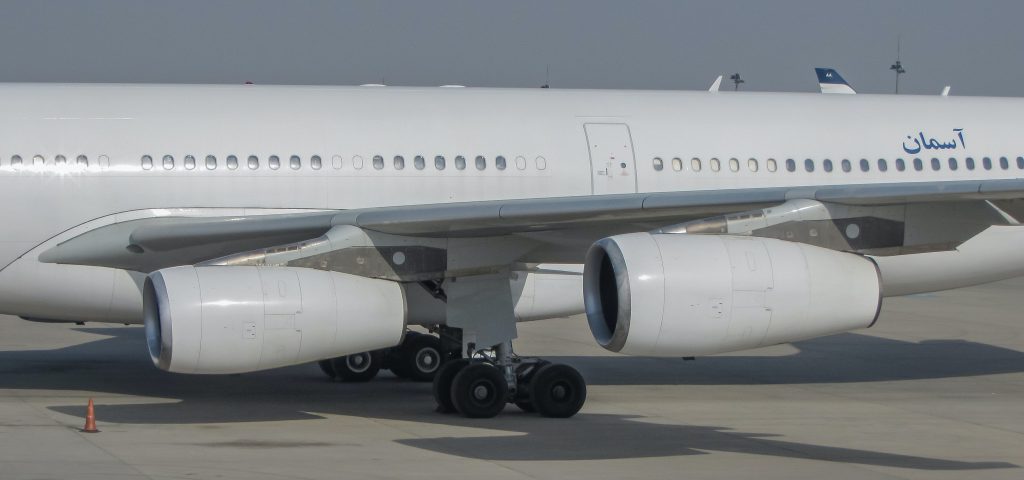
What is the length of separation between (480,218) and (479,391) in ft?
7.81

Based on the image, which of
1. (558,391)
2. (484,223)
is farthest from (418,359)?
(484,223)

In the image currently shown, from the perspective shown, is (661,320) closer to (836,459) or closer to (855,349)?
(836,459)

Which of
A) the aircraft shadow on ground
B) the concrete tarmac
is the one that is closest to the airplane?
the aircraft shadow on ground

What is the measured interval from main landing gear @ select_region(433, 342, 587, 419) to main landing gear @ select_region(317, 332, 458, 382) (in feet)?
9.18

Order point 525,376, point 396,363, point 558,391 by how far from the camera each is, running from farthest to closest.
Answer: point 396,363, point 525,376, point 558,391

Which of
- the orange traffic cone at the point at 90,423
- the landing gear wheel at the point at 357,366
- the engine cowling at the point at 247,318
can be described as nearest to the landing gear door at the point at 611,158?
the landing gear wheel at the point at 357,366

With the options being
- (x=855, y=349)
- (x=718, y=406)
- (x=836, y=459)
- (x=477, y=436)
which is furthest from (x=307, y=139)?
(x=855, y=349)

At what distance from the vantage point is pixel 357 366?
1931 centimetres

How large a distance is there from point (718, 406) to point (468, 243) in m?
3.72

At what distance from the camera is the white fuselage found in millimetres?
16672

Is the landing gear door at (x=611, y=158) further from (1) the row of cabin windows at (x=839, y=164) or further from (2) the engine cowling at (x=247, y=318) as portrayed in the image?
(2) the engine cowling at (x=247, y=318)

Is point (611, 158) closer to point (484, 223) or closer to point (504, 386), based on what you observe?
point (504, 386)

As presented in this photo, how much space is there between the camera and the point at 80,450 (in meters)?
13.6

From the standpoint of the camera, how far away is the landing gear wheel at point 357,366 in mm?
19281
